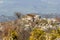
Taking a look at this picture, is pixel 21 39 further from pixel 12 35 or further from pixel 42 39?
pixel 42 39

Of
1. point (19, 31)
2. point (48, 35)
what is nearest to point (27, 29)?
point (19, 31)

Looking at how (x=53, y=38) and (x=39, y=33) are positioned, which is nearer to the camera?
(x=53, y=38)

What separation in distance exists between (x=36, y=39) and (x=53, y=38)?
8.42 feet

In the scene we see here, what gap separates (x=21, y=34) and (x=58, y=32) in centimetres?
671

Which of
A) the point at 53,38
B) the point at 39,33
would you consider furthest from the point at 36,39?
the point at 53,38

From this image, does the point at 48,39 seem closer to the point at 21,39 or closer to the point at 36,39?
the point at 36,39

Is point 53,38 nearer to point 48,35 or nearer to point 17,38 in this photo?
point 48,35

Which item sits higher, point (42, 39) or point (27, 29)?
point (42, 39)

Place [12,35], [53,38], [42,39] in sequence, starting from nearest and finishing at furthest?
[53,38] < [42,39] < [12,35]

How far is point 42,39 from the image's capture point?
920 inches

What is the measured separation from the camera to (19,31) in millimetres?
29906

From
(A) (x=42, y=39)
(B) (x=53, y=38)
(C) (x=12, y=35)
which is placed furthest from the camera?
(C) (x=12, y=35)

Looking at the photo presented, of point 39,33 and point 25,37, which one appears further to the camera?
point 25,37

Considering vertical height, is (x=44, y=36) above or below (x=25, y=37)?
above
